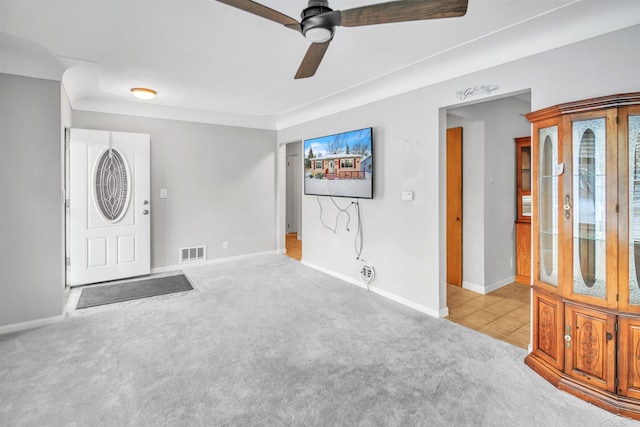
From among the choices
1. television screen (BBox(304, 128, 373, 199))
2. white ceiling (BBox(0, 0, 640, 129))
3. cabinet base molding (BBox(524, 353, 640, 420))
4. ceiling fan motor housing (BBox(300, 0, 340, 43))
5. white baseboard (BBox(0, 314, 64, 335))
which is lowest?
cabinet base molding (BBox(524, 353, 640, 420))

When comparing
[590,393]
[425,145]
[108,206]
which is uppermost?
[425,145]

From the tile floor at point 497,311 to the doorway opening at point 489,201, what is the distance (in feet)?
0.04

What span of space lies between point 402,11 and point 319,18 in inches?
16.4

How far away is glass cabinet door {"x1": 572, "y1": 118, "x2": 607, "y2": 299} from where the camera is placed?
6.40 feet

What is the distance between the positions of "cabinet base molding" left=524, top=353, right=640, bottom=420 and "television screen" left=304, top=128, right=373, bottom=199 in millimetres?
2259

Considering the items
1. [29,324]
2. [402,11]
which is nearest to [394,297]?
[402,11]

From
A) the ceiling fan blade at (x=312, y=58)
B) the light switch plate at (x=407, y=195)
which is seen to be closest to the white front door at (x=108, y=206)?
the ceiling fan blade at (x=312, y=58)

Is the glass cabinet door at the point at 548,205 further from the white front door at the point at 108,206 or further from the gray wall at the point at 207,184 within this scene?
the white front door at the point at 108,206

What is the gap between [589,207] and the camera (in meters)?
2.03

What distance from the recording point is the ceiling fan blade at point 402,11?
1.52 meters

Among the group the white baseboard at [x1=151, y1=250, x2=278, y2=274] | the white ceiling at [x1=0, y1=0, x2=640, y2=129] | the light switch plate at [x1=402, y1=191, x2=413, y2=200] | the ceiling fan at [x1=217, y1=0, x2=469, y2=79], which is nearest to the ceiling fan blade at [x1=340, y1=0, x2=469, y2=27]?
the ceiling fan at [x1=217, y1=0, x2=469, y2=79]

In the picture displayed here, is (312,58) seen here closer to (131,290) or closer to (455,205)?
(455,205)

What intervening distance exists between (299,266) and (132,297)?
2.33 metres

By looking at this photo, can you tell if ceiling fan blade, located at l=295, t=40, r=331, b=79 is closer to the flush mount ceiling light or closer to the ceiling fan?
the ceiling fan
